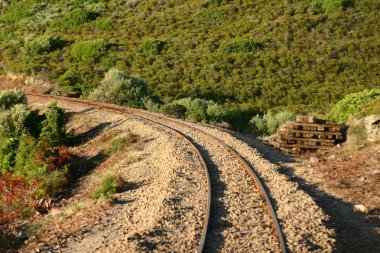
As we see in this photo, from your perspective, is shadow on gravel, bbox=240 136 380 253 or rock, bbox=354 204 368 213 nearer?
shadow on gravel, bbox=240 136 380 253

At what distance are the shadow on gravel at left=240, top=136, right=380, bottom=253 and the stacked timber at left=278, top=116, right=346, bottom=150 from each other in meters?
3.97

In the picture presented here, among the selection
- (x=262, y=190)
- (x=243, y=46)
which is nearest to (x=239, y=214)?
(x=262, y=190)

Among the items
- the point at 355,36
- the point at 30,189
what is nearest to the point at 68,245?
the point at 30,189

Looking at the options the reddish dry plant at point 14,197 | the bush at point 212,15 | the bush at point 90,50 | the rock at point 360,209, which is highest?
the bush at point 212,15

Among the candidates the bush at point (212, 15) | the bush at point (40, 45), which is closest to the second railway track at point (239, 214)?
the bush at point (40, 45)

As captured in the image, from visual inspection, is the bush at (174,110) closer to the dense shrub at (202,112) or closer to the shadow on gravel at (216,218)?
the dense shrub at (202,112)

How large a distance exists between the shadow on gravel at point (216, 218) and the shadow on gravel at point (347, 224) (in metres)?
2.02

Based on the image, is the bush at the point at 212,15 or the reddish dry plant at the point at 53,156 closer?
the reddish dry plant at the point at 53,156

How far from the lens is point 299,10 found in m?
46.3

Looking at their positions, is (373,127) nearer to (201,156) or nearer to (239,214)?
(201,156)

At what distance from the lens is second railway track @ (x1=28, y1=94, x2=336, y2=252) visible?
7.47m

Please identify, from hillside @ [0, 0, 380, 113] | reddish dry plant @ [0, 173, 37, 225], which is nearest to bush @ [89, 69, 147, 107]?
hillside @ [0, 0, 380, 113]

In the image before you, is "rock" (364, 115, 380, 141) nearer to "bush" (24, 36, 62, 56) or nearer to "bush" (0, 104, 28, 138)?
"bush" (0, 104, 28, 138)

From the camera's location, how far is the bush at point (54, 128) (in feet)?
56.6
